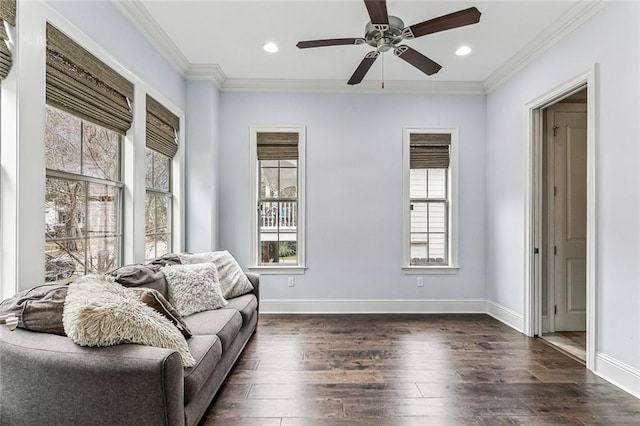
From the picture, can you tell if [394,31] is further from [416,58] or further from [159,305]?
[159,305]

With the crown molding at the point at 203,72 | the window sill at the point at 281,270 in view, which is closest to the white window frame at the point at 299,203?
the window sill at the point at 281,270

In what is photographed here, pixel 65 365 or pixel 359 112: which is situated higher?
pixel 359 112

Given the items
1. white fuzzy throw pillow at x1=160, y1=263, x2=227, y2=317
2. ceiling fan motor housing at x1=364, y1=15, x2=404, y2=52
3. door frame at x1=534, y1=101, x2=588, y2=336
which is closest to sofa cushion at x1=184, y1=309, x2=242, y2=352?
white fuzzy throw pillow at x1=160, y1=263, x2=227, y2=317

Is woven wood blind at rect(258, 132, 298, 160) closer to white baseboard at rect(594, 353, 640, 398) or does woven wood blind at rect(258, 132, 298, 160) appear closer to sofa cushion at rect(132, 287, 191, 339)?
sofa cushion at rect(132, 287, 191, 339)

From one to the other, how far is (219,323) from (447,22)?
267 centimetres

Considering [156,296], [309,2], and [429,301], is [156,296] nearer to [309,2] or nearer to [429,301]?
[309,2]

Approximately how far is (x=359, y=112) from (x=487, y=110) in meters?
1.66

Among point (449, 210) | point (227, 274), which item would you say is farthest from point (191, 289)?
point (449, 210)

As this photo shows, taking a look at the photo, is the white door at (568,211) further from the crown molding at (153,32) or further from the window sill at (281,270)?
the crown molding at (153,32)

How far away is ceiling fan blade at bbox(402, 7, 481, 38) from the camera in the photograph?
238 cm

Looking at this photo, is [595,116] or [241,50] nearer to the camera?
[595,116]

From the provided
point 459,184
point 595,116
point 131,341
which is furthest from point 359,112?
point 131,341

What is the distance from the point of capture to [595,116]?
278 centimetres

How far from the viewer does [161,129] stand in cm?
359
